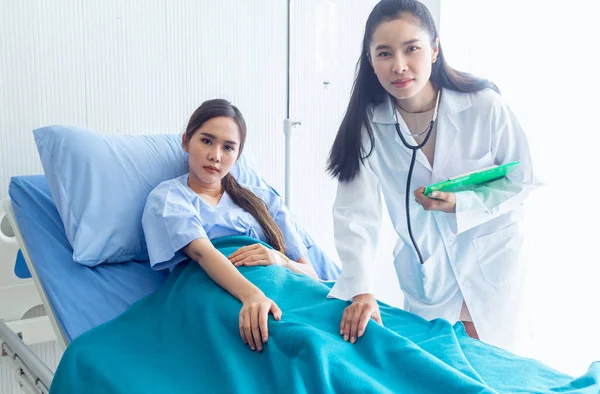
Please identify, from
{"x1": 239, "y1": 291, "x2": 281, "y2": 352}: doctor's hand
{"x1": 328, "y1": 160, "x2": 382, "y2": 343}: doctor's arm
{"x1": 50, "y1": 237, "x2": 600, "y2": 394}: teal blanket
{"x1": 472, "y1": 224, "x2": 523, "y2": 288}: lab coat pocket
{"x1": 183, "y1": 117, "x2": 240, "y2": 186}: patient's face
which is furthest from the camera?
{"x1": 183, "y1": 117, "x2": 240, "y2": 186}: patient's face

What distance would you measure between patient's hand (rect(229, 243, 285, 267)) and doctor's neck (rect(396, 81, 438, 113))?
52 centimetres

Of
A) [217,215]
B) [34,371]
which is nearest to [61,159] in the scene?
[217,215]

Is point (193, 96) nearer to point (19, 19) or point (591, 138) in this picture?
point (19, 19)

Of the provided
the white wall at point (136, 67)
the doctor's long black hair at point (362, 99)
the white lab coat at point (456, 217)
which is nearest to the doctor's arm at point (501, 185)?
the white lab coat at point (456, 217)

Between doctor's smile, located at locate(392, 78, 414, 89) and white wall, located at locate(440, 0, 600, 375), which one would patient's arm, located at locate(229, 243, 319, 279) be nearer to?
doctor's smile, located at locate(392, 78, 414, 89)

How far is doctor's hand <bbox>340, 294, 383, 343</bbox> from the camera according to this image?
1.11 metres

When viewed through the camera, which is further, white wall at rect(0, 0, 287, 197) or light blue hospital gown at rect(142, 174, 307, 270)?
white wall at rect(0, 0, 287, 197)

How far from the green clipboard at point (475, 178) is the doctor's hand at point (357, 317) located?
29cm

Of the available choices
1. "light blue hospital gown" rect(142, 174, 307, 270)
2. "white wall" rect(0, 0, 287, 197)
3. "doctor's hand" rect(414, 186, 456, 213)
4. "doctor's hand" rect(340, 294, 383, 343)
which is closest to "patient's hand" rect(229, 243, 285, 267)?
"light blue hospital gown" rect(142, 174, 307, 270)

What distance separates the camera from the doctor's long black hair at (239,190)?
1.68 m

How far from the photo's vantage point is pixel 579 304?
2201 millimetres

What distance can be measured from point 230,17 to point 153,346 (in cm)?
149

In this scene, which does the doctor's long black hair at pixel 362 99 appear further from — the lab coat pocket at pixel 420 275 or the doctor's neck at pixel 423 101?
the lab coat pocket at pixel 420 275

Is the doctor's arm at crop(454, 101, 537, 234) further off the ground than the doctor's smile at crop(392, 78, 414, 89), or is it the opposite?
the doctor's smile at crop(392, 78, 414, 89)
